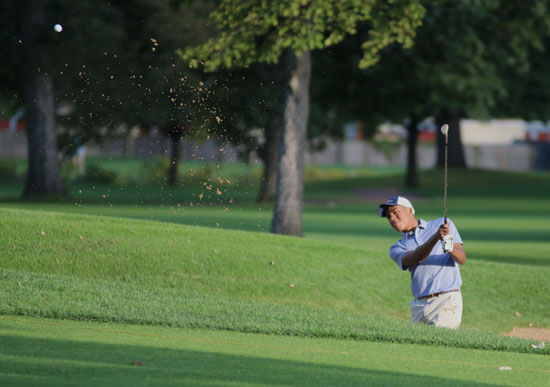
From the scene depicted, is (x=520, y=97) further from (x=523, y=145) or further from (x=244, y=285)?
(x=244, y=285)

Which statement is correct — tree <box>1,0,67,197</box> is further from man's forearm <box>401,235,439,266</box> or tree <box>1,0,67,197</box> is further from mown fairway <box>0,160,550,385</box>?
man's forearm <box>401,235,439,266</box>

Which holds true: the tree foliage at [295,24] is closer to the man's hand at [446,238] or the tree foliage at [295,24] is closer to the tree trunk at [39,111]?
the man's hand at [446,238]

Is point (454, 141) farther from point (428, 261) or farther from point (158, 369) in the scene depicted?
point (158, 369)

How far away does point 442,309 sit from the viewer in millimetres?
9664

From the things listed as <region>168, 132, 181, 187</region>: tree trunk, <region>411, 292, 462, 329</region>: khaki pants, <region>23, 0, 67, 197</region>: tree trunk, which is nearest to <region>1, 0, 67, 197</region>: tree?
<region>23, 0, 67, 197</region>: tree trunk

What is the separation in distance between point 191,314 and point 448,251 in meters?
2.77

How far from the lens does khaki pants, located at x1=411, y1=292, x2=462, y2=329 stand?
9594 millimetres

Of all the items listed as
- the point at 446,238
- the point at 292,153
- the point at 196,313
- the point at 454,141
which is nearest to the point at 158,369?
the point at 446,238

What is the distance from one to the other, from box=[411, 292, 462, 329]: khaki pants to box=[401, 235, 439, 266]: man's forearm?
589mm

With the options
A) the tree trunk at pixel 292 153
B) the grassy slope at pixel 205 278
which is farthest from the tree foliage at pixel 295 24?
the grassy slope at pixel 205 278

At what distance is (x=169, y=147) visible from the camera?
6625cm

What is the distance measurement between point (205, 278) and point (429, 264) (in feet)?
18.2

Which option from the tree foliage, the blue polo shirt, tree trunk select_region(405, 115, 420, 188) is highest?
the tree foliage

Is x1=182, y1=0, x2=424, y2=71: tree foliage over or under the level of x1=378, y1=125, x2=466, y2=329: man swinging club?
over
